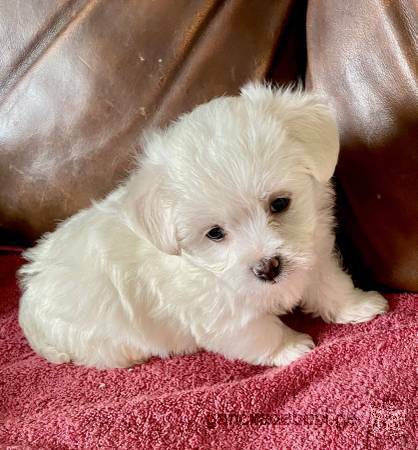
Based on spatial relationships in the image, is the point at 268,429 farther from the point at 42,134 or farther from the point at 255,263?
the point at 42,134

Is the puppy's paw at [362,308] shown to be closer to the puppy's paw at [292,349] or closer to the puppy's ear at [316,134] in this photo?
the puppy's paw at [292,349]

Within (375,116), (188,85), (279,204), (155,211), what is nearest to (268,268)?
(279,204)

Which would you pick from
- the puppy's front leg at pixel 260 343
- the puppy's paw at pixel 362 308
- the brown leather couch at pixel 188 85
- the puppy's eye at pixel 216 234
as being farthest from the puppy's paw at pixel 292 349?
the puppy's eye at pixel 216 234

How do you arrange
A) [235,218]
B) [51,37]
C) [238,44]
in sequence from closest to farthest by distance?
1. [235,218]
2. [238,44]
3. [51,37]

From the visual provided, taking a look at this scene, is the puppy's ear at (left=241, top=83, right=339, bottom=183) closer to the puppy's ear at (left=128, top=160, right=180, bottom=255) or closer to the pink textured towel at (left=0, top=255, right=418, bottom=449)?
the puppy's ear at (left=128, top=160, right=180, bottom=255)

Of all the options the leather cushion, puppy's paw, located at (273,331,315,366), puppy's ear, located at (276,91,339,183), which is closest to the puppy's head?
puppy's ear, located at (276,91,339,183)

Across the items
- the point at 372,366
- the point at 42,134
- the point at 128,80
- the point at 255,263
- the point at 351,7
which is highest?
the point at 351,7

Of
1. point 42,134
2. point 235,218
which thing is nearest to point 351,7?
point 235,218
